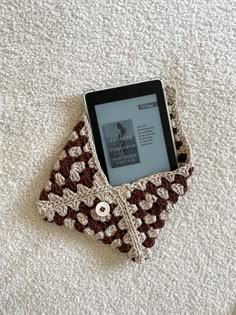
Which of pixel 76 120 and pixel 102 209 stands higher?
pixel 76 120

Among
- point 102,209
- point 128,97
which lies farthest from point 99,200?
point 128,97

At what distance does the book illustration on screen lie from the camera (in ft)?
1.95

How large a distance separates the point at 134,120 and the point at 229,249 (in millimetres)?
205

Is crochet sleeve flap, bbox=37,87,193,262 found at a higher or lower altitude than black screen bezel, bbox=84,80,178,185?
lower

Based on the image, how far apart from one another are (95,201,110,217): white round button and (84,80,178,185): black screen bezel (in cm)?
4

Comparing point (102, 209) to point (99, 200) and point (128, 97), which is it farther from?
point (128, 97)

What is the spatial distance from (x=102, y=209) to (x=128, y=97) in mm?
139

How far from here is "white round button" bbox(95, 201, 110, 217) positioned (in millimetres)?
588

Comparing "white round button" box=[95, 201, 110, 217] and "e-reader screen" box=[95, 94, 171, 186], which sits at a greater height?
"e-reader screen" box=[95, 94, 171, 186]

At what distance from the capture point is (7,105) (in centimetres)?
60

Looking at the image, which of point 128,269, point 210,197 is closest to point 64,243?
point 128,269

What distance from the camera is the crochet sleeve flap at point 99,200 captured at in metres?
0.59

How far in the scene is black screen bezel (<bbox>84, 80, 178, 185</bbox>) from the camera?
23.3 inches

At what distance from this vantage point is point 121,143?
0.60 metres
